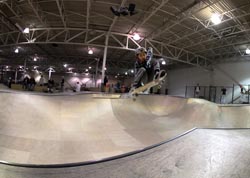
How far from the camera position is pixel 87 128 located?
15.9 ft

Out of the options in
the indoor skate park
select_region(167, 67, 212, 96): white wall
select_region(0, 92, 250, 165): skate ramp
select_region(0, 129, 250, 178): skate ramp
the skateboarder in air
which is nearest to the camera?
select_region(0, 129, 250, 178): skate ramp

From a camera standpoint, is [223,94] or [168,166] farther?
[223,94]

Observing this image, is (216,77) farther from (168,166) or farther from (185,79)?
(168,166)

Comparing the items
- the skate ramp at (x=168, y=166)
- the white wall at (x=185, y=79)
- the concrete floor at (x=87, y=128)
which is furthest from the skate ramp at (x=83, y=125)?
the white wall at (x=185, y=79)

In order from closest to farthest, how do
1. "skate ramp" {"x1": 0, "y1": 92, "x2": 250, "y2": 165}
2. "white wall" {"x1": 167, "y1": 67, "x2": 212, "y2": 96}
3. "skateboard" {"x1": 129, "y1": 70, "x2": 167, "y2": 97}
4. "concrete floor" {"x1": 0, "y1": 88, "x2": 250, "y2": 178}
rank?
1. "concrete floor" {"x1": 0, "y1": 88, "x2": 250, "y2": 178}
2. "skate ramp" {"x1": 0, "y1": 92, "x2": 250, "y2": 165}
3. "skateboard" {"x1": 129, "y1": 70, "x2": 167, "y2": 97}
4. "white wall" {"x1": 167, "y1": 67, "x2": 212, "y2": 96}

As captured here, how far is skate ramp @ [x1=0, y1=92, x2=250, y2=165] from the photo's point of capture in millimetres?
3400

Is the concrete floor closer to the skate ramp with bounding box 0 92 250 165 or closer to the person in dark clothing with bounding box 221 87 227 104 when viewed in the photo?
the skate ramp with bounding box 0 92 250 165

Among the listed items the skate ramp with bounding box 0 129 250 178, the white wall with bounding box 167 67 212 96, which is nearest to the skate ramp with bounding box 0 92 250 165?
the skate ramp with bounding box 0 129 250 178

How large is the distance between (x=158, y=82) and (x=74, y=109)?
406 centimetres

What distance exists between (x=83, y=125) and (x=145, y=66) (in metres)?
4.67

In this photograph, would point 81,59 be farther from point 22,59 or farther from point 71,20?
point 71,20

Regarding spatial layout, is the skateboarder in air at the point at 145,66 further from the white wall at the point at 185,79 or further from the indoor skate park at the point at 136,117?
the white wall at the point at 185,79

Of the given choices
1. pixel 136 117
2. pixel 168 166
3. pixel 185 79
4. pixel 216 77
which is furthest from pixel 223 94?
pixel 168 166

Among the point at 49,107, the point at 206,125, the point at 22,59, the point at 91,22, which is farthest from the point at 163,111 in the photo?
the point at 22,59
